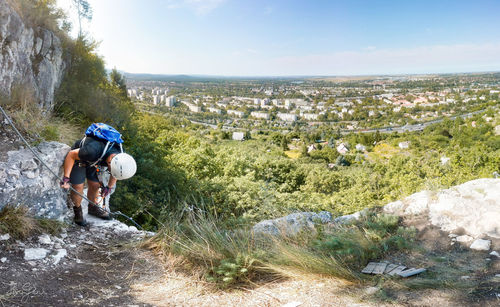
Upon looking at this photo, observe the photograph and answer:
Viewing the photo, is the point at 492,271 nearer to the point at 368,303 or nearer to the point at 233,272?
the point at 368,303

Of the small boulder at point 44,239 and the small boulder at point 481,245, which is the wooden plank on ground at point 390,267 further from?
the small boulder at point 44,239

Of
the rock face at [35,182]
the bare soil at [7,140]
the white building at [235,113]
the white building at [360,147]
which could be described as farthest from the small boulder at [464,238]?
the white building at [235,113]

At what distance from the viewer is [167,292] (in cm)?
273

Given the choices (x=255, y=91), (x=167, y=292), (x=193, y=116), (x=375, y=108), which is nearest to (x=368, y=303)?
(x=167, y=292)

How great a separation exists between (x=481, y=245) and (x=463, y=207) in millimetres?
817

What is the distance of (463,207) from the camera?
3.72 m

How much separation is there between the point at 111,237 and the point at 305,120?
8934 cm

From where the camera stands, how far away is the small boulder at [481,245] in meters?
2.99

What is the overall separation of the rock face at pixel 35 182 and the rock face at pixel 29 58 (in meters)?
1.63

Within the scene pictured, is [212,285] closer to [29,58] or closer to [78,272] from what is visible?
[78,272]

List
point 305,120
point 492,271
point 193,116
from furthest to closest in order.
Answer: point 305,120 → point 193,116 → point 492,271

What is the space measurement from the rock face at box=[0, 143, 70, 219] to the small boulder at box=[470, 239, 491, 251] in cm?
466

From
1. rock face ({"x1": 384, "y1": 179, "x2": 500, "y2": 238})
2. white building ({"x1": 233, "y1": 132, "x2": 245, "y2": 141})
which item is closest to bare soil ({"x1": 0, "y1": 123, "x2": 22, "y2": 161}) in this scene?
rock face ({"x1": 384, "y1": 179, "x2": 500, "y2": 238})

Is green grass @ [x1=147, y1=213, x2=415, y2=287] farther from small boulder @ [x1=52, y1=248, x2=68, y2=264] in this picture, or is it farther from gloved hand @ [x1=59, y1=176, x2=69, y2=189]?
gloved hand @ [x1=59, y1=176, x2=69, y2=189]
